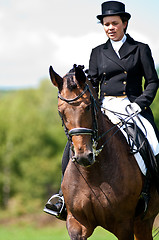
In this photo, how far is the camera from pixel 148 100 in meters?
7.68

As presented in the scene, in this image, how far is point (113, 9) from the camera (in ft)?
25.5

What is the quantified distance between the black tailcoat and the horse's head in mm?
1184

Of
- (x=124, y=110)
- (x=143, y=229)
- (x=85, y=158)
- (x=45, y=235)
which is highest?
(x=124, y=110)

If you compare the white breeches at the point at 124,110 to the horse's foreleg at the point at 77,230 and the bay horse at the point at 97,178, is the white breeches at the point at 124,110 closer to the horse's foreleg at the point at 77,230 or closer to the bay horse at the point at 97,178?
the bay horse at the point at 97,178

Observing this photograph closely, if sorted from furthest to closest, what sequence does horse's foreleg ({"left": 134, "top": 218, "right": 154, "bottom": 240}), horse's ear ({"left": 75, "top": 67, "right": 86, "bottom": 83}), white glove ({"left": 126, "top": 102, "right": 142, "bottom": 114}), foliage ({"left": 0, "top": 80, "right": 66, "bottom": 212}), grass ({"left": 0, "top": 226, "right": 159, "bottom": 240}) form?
foliage ({"left": 0, "top": 80, "right": 66, "bottom": 212}) < grass ({"left": 0, "top": 226, "right": 159, "bottom": 240}) < horse's foreleg ({"left": 134, "top": 218, "right": 154, "bottom": 240}) < white glove ({"left": 126, "top": 102, "right": 142, "bottom": 114}) < horse's ear ({"left": 75, "top": 67, "right": 86, "bottom": 83})

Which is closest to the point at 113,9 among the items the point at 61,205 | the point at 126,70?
the point at 126,70

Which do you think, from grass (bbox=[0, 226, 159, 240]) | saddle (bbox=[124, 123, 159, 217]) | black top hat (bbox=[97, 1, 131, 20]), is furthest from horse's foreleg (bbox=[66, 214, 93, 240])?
grass (bbox=[0, 226, 159, 240])

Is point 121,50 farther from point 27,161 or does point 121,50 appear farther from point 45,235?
point 27,161

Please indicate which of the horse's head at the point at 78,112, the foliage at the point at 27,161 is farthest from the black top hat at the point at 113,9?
the foliage at the point at 27,161

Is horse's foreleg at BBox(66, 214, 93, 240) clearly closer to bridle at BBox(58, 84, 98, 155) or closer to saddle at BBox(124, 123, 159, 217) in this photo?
saddle at BBox(124, 123, 159, 217)

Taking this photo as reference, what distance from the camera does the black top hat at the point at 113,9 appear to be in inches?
306

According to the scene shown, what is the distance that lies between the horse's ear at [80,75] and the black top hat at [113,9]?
5.12 feet

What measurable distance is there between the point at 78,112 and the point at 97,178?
1085mm

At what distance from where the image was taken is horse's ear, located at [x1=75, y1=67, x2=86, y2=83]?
657 centimetres
